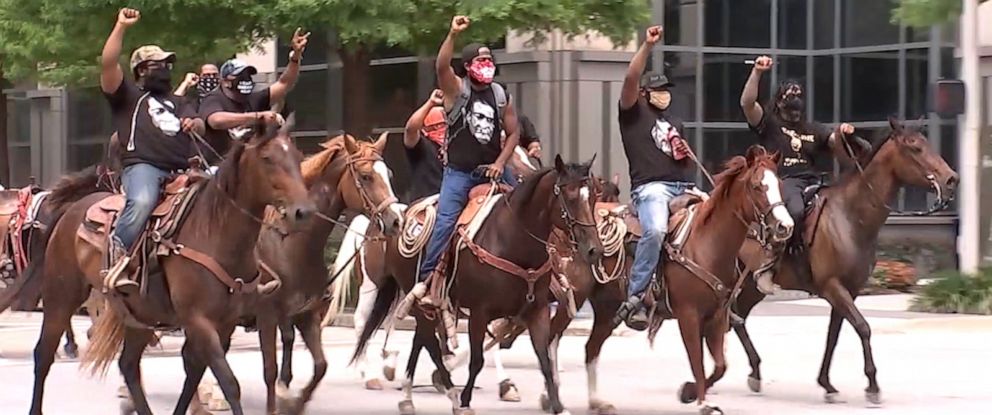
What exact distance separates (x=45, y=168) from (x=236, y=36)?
1922cm

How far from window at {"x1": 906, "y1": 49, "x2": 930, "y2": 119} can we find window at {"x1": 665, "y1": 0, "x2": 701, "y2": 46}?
12.7 feet

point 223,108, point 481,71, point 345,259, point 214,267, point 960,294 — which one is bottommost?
point 960,294

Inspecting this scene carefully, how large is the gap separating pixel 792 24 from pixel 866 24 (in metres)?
1.32

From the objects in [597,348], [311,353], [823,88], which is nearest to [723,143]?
[823,88]

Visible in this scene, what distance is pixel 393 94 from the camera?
2911 cm

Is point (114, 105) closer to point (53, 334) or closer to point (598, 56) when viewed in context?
point (53, 334)

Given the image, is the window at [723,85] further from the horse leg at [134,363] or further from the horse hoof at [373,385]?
the horse leg at [134,363]

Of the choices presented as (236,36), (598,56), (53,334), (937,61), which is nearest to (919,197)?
(937,61)

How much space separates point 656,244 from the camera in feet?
41.5

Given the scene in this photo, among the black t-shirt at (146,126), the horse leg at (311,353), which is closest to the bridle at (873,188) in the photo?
the horse leg at (311,353)

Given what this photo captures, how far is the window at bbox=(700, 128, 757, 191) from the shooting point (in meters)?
29.2

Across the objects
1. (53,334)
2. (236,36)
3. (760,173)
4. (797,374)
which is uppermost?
(236,36)

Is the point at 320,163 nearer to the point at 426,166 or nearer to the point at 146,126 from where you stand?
the point at 146,126

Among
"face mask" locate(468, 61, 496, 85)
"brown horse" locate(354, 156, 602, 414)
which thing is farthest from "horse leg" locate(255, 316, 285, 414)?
"face mask" locate(468, 61, 496, 85)
